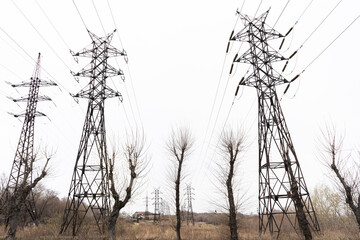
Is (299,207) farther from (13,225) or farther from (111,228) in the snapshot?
(13,225)

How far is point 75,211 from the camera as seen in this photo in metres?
14.2

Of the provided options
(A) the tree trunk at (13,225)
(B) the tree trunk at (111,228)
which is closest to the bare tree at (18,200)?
(A) the tree trunk at (13,225)

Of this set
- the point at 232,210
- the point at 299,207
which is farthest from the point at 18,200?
the point at 299,207

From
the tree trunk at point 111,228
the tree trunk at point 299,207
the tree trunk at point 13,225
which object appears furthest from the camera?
the tree trunk at point 13,225

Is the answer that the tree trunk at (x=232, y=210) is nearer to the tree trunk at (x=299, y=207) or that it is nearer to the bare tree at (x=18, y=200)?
the tree trunk at (x=299, y=207)

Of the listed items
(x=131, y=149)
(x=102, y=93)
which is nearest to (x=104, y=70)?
(x=102, y=93)

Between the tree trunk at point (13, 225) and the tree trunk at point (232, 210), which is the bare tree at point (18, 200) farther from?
the tree trunk at point (232, 210)

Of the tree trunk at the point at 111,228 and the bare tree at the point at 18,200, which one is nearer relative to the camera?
the tree trunk at the point at 111,228

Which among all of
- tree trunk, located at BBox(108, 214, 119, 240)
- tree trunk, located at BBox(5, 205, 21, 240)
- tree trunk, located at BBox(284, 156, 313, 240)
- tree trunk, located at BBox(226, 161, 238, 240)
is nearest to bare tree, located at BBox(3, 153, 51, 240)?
tree trunk, located at BBox(5, 205, 21, 240)

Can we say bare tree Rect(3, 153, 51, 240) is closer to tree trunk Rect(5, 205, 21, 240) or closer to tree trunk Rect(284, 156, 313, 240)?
tree trunk Rect(5, 205, 21, 240)

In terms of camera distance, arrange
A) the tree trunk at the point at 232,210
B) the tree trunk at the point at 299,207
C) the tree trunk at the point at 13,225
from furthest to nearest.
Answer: the tree trunk at the point at 232,210 < the tree trunk at the point at 13,225 < the tree trunk at the point at 299,207

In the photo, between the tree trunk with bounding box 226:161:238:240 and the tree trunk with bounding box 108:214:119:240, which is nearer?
the tree trunk with bounding box 108:214:119:240

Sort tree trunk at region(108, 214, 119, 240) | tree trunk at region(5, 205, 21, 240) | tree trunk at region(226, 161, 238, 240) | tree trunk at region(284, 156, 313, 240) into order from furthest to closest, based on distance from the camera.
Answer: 1. tree trunk at region(226, 161, 238, 240)
2. tree trunk at region(5, 205, 21, 240)
3. tree trunk at region(108, 214, 119, 240)
4. tree trunk at region(284, 156, 313, 240)

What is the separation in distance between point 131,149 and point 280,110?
32.6 feet
